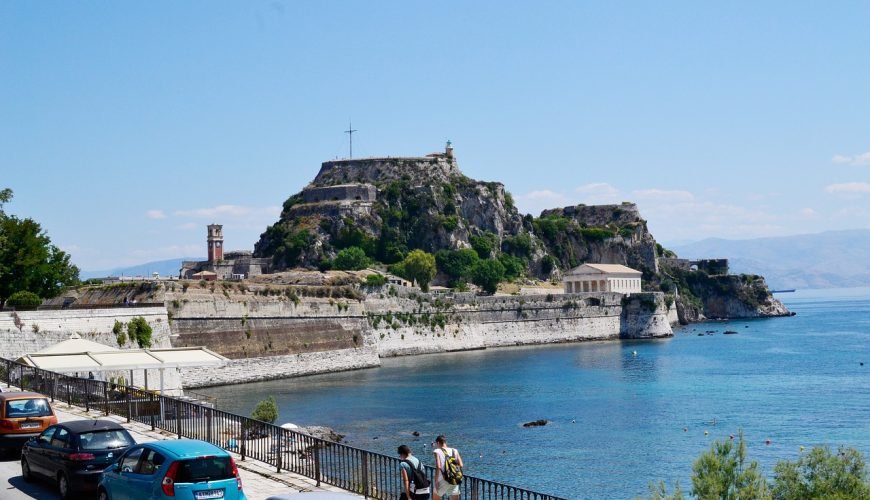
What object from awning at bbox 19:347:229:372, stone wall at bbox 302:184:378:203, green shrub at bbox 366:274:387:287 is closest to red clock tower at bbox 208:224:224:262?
stone wall at bbox 302:184:378:203

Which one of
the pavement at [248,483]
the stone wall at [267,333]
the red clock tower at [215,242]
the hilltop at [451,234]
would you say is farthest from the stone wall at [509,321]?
the pavement at [248,483]

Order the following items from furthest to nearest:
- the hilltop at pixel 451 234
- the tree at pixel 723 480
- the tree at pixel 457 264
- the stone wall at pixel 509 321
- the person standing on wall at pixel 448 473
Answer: the hilltop at pixel 451 234, the tree at pixel 457 264, the stone wall at pixel 509 321, the tree at pixel 723 480, the person standing on wall at pixel 448 473

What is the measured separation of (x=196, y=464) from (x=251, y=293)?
51.2 m

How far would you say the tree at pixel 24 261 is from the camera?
53.8 meters

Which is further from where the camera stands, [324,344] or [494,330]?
[494,330]

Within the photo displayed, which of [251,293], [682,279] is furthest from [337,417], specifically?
[682,279]

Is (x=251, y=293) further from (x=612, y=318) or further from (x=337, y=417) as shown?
(x=612, y=318)

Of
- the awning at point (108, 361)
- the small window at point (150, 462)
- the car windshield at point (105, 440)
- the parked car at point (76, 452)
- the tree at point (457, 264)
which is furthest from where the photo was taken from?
the tree at point (457, 264)

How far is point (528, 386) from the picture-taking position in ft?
193

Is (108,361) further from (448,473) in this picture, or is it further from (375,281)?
(375,281)

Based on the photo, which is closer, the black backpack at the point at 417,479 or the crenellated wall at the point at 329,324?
the black backpack at the point at 417,479

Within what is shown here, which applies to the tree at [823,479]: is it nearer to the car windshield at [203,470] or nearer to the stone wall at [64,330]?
the car windshield at [203,470]

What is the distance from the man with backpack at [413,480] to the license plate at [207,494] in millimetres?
2541

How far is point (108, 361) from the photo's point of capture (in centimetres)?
3102
